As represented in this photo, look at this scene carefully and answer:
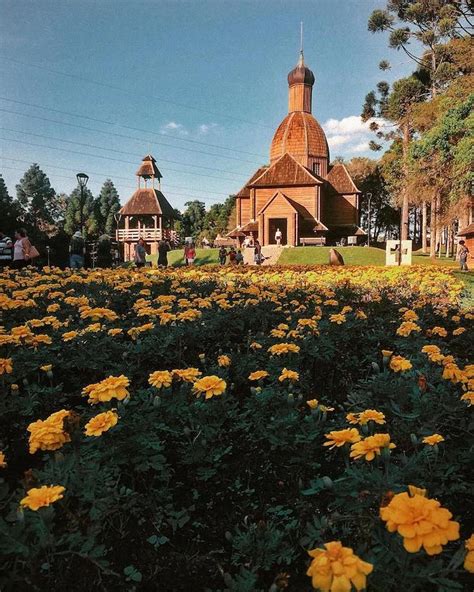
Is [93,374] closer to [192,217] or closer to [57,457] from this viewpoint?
[57,457]

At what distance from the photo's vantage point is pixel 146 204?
4297cm

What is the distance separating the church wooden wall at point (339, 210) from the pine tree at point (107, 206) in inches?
1777

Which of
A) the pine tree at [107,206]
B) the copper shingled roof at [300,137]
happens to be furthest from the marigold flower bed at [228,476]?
the pine tree at [107,206]

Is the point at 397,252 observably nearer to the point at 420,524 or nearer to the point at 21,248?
the point at 21,248

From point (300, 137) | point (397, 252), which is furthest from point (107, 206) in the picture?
point (397, 252)

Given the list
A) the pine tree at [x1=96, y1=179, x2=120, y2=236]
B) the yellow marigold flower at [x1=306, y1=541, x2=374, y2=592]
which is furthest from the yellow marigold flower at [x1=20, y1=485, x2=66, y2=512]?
the pine tree at [x1=96, y1=179, x2=120, y2=236]

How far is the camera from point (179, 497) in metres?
2.05

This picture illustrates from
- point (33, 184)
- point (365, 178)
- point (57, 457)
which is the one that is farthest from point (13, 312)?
point (33, 184)

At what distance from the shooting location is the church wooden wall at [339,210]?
41.6 m

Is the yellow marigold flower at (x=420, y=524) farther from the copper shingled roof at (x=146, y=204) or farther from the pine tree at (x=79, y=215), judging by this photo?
the pine tree at (x=79, y=215)

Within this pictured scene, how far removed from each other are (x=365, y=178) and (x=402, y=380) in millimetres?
59699

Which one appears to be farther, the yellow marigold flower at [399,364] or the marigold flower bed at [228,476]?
the yellow marigold flower at [399,364]

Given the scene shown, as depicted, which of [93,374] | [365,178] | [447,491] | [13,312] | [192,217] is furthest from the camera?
[192,217]

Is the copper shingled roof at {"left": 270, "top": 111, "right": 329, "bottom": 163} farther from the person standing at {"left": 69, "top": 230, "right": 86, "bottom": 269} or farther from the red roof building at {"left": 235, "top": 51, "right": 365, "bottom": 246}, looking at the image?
the person standing at {"left": 69, "top": 230, "right": 86, "bottom": 269}
